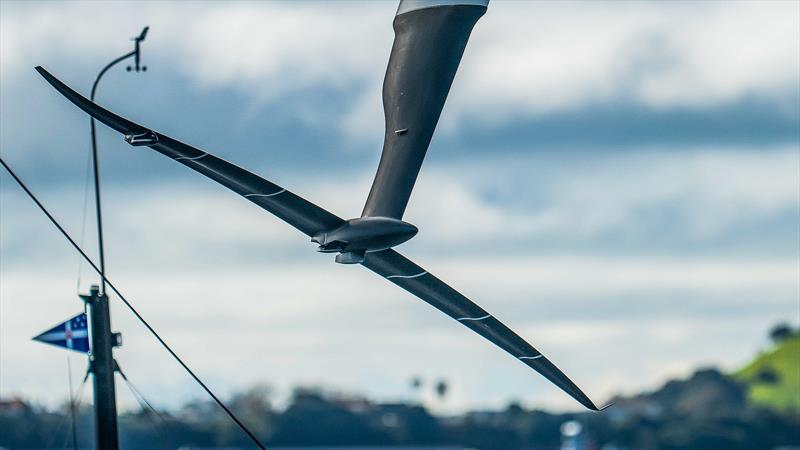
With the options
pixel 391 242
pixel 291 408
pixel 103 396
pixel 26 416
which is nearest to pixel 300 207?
pixel 391 242

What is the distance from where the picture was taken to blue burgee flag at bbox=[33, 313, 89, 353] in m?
38.0

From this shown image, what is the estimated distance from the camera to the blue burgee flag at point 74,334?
38000 millimetres

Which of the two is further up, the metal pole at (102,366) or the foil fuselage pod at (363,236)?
the metal pole at (102,366)

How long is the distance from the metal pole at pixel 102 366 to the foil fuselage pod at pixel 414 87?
9.43m

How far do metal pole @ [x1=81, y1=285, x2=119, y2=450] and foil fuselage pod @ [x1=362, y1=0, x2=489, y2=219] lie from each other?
9434mm

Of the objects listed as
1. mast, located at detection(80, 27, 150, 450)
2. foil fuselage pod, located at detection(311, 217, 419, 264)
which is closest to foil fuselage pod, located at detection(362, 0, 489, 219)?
foil fuselage pod, located at detection(311, 217, 419, 264)

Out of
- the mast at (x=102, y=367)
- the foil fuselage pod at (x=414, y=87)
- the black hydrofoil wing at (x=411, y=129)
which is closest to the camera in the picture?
the black hydrofoil wing at (x=411, y=129)

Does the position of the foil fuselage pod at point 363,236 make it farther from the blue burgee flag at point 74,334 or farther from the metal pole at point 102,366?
the blue burgee flag at point 74,334

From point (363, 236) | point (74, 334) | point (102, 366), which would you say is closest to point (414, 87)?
point (363, 236)

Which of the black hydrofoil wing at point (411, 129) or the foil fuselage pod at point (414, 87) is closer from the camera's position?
the black hydrofoil wing at point (411, 129)

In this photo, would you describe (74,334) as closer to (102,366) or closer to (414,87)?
(102,366)

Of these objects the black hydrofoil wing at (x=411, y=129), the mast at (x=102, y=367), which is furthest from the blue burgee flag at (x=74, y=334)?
the black hydrofoil wing at (x=411, y=129)

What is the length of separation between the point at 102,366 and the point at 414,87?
442 inches

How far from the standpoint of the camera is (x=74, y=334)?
125 feet
